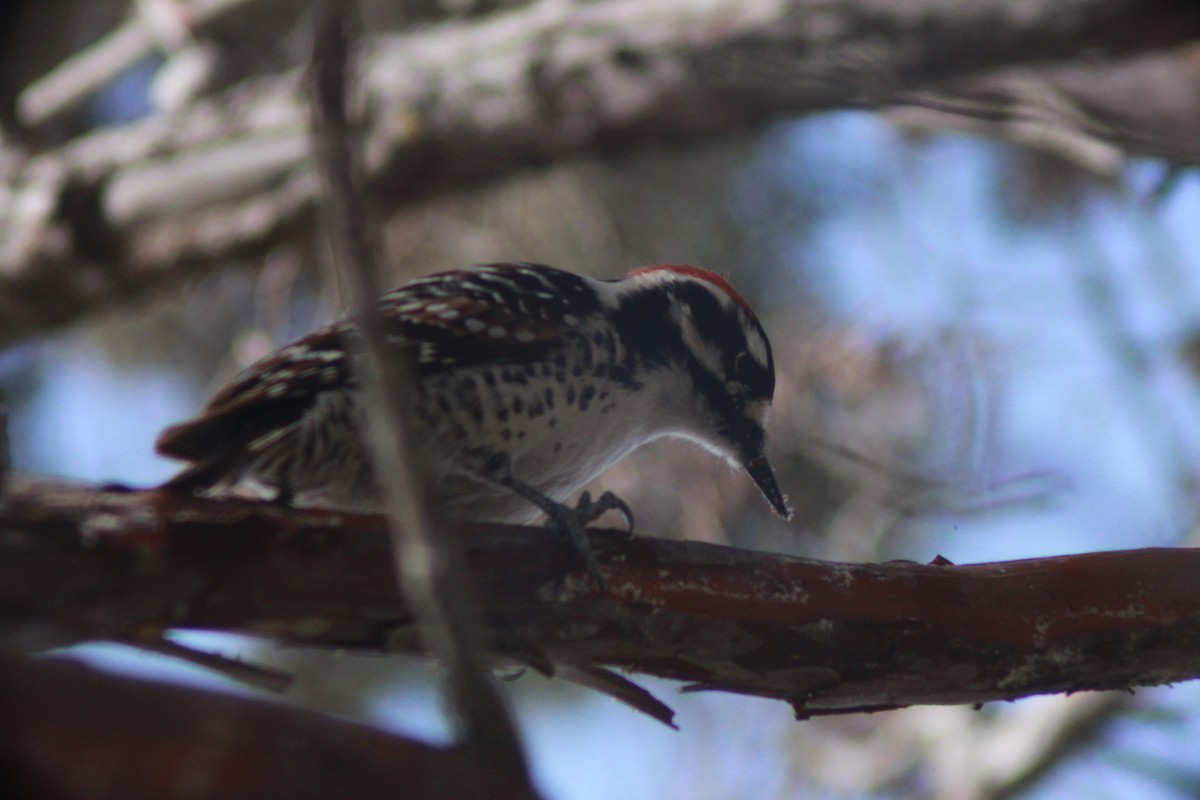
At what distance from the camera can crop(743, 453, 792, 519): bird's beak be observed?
3.78m

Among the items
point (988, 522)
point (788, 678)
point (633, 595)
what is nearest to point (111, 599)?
point (633, 595)

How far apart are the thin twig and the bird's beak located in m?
2.40

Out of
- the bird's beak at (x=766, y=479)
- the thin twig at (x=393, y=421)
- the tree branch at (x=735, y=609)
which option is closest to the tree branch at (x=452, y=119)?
the bird's beak at (x=766, y=479)

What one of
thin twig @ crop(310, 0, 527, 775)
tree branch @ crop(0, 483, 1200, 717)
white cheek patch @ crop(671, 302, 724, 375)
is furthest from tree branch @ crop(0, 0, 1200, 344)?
thin twig @ crop(310, 0, 527, 775)

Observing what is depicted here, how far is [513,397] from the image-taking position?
316 cm

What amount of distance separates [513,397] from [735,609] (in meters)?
0.92

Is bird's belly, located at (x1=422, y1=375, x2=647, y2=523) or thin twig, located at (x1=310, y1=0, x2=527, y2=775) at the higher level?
thin twig, located at (x1=310, y1=0, x2=527, y2=775)

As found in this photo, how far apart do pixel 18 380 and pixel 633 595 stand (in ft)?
23.7

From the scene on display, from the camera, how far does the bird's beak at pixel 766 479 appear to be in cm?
378

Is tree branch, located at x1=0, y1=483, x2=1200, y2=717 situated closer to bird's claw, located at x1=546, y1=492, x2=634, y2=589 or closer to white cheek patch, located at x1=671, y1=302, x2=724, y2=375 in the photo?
bird's claw, located at x1=546, y1=492, x2=634, y2=589

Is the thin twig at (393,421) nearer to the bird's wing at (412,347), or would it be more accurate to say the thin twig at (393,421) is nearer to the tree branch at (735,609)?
the tree branch at (735,609)

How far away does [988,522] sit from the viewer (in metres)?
5.22

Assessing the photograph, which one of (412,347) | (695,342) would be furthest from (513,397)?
(695,342)

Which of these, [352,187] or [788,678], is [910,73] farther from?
[352,187]
